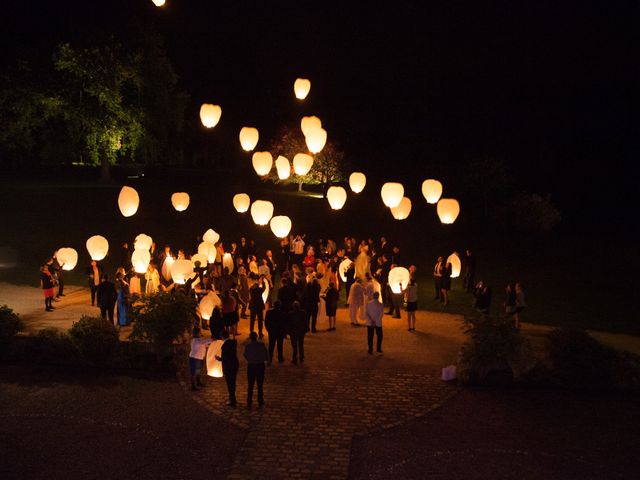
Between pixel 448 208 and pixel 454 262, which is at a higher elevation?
pixel 448 208

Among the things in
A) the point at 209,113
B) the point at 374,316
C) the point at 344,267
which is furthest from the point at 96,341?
the point at 209,113

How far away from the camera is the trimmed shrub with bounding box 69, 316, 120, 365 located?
11.7 meters

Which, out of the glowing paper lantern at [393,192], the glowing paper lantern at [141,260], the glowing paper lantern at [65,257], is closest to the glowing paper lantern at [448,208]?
the glowing paper lantern at [393,192]

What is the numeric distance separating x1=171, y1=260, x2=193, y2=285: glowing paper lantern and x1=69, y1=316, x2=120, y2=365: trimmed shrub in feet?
10.4

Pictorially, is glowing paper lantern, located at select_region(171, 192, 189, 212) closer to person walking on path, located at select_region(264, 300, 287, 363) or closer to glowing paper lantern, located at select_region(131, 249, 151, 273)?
glowing paper lantern, located at select_region(131, 249, 151, 273)

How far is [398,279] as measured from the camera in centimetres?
1500

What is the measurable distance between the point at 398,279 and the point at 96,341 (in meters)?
7.04

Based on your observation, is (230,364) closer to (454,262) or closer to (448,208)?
(454,262)

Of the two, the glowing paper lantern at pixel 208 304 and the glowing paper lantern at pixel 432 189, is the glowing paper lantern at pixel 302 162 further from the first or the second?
the glowing paper lantern at pixel 208 304

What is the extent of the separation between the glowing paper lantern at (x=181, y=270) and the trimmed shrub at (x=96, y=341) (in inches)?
124

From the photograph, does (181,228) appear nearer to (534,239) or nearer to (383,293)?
(383,293)

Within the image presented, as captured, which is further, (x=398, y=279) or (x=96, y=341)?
(x=398, y=279)

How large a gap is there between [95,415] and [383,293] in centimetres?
940

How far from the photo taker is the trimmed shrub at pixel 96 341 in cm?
1170
